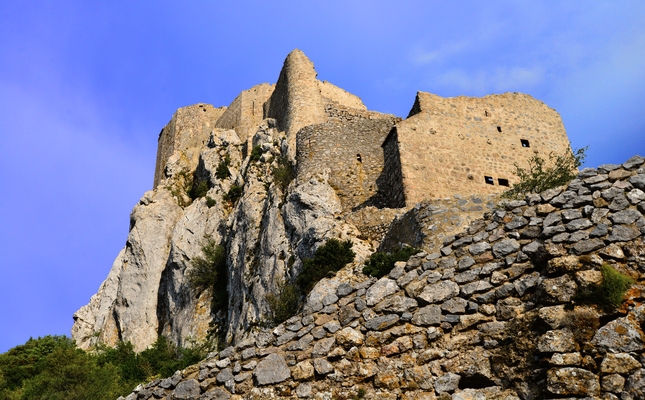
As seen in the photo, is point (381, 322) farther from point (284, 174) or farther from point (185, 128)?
point (185, 128)

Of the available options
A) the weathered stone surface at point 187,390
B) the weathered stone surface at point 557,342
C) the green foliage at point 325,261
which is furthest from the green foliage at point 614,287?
the green foliage at point 325,261

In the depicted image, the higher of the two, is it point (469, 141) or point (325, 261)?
point (469, 141)

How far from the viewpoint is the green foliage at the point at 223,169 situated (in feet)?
110

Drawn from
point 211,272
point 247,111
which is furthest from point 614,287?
point 247,111

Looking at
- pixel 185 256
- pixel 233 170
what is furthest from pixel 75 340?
pixel 233 170

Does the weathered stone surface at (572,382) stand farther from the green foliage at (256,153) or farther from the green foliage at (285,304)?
the green foliage at (256,153)

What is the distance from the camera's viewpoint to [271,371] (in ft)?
25.3

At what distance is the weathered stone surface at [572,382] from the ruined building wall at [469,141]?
14087 millimetres

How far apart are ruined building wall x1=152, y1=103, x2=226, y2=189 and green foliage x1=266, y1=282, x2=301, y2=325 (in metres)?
26.4

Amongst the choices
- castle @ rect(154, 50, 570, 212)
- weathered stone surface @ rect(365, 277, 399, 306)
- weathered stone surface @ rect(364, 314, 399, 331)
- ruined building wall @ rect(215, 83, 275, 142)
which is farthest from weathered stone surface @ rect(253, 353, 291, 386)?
ruined building wall @ rect(215, 83, 275, 142)

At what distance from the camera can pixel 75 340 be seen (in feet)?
110

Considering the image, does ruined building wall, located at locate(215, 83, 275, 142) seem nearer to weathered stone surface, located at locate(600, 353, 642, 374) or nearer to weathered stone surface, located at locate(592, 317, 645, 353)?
weathered stone surface, located at locate(592, 317, 645, 353)

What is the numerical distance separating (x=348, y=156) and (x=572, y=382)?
63.4ft

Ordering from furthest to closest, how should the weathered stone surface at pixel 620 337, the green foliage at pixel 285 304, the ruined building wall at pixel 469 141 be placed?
the ruined building wall at pixel 469 141
the green foliage at pixel 285 304
the weathered stone surface at pixel 620 337
